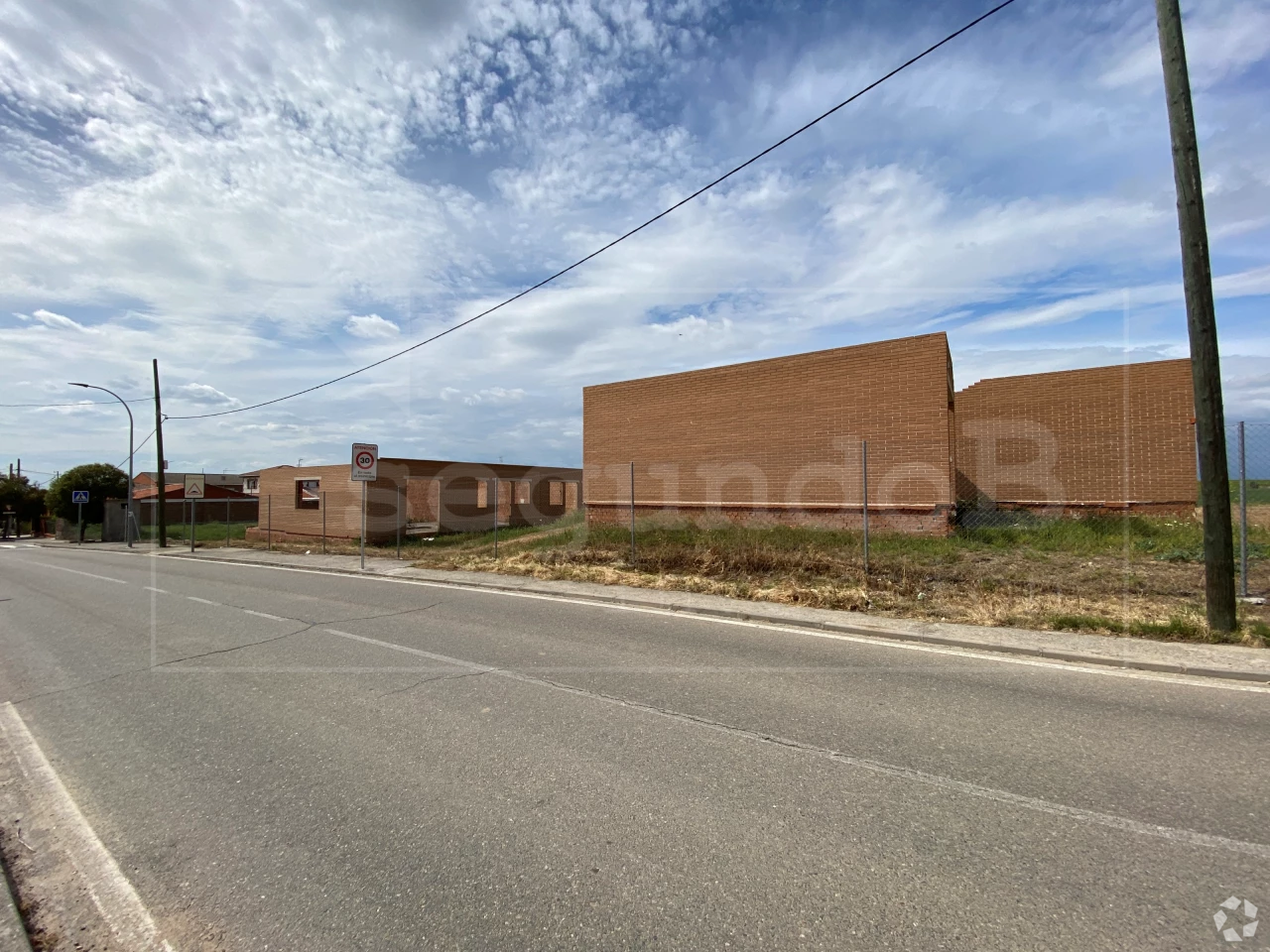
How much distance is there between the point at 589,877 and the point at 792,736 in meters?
2.07

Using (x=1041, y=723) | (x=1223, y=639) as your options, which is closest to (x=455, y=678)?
(x=1041, y=723)

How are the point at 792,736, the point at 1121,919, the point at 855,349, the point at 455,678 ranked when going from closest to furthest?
the point at 1121,919, the point at 792,736, the point at 455,678, the point at 855,349

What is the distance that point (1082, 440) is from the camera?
2016cm

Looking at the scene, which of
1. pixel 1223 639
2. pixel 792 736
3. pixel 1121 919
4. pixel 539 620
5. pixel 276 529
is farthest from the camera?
pixel 276 529

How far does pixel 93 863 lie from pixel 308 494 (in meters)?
28.4

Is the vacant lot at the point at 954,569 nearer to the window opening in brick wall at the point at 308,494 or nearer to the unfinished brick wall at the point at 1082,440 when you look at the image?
the unfinished brick wall at the point at 1082,440

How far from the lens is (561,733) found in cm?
482

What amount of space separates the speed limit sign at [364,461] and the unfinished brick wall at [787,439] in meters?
7.75

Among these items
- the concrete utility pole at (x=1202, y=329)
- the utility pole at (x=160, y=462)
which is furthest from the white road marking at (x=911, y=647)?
the utility pole at (x=160, y=462)

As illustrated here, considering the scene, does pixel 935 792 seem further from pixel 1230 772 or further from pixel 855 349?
pixel 855 349

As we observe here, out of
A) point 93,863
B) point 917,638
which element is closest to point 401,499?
point 917,638

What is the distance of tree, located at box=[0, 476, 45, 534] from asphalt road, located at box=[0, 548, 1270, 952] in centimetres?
6524

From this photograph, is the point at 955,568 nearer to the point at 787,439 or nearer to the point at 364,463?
the point at 787,439

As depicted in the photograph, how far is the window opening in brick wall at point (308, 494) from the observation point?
28984 mm
